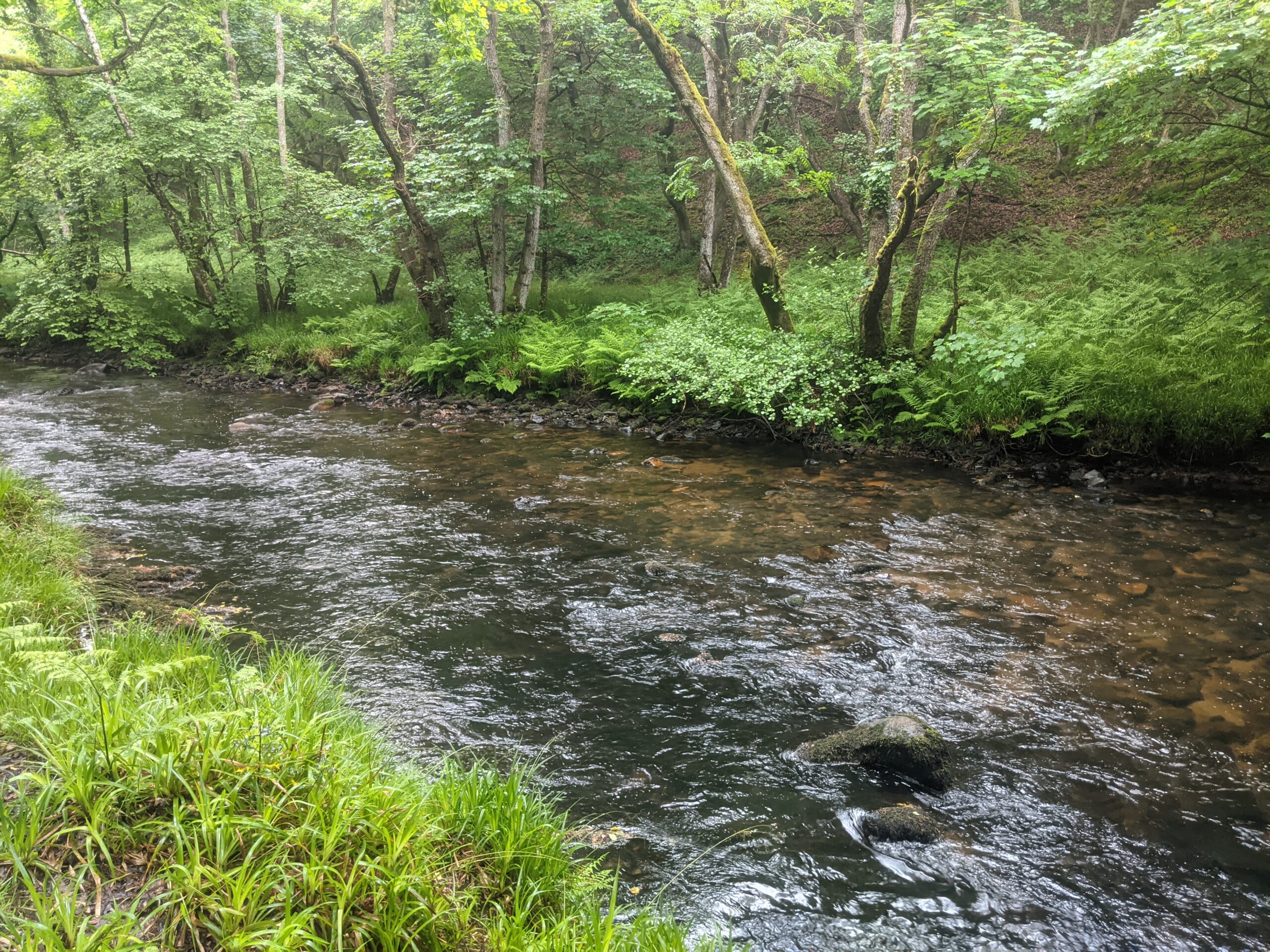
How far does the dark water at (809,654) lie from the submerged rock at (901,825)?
79mm

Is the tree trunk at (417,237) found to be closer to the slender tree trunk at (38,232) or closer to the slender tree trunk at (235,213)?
the slender tree trunk at (235,213)

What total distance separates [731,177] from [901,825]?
1087cm

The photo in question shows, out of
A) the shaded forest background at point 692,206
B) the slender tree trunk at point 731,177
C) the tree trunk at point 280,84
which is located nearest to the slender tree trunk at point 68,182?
the shaded forest background at point 692,206

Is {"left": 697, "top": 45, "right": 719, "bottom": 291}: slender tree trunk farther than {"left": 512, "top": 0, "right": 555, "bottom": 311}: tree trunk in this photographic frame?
Yes

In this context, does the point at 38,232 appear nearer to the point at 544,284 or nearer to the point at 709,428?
the point at 544,284

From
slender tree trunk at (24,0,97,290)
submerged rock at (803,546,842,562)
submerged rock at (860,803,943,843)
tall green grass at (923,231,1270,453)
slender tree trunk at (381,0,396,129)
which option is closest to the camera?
submerged rock at (860,803,943,843)

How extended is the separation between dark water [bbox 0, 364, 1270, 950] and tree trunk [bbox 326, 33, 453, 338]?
20.1 feet

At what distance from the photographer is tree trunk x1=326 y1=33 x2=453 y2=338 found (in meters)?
12.8

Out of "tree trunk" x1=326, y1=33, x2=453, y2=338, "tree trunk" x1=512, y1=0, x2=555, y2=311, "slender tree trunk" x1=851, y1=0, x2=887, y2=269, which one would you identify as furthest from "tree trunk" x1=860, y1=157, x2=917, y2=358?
"tree trunk" x1=326, y1=33, x2=453, y2=338

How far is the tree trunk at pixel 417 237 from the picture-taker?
12.8 meters

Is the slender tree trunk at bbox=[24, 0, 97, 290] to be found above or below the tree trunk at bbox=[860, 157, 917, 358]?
above

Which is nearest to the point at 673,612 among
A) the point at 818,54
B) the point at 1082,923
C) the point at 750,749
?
the point at 750,749

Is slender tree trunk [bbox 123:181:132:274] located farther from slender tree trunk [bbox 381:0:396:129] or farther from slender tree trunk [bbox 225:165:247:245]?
slender tree trunk [bbox 381:0:396:129]

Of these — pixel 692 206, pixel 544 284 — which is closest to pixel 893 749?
pixel 544 284
